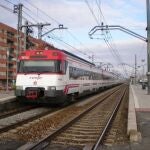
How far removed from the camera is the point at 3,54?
10506 cm

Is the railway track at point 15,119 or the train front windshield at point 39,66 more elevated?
the train front windshield at point 39,66

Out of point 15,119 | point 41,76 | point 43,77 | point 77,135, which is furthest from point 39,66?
point 77,135

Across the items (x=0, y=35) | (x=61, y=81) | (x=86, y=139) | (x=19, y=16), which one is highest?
(x=0, y=35)

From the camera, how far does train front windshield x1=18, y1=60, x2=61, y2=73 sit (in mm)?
21188

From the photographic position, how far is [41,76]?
2106cm

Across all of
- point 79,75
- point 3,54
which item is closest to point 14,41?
point 3,54

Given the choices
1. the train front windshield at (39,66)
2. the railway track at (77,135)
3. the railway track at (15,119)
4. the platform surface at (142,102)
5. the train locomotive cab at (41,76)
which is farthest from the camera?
the train front windshield at (39,66)

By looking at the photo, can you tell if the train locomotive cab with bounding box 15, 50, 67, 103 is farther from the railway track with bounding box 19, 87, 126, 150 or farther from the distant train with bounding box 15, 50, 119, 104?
the railway track with bounding box 19, 87, 126, 150

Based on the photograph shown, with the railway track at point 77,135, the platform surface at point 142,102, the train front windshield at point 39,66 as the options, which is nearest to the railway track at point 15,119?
the railway track at point 77,135

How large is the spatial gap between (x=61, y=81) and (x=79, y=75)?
623 centimetres

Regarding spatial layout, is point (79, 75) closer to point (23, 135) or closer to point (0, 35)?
point (23, 135)

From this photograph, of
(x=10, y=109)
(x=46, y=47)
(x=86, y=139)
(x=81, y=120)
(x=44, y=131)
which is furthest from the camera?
(x=46, y=47)

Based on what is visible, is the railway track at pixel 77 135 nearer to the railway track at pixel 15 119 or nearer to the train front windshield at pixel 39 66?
the railway track at pixel 15 119

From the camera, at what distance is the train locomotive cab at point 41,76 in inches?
816
